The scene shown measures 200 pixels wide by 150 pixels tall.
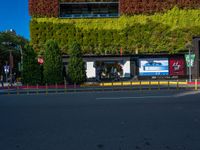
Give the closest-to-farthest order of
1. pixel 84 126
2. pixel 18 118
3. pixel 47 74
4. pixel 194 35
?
pixel 84 126, pixel 18 118, pixel 47 74, pixel 194 35

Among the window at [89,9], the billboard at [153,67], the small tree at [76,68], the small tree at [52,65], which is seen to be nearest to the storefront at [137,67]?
the billboard at [153,67]

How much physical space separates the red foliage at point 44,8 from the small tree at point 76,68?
13354 mm

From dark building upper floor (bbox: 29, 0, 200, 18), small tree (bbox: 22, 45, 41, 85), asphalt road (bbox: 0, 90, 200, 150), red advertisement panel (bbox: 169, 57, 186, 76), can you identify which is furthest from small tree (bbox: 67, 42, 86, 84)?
asphalt road (bbox: 0, 90, 200, 150)

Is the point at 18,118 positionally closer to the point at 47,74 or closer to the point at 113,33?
the point at 47,74

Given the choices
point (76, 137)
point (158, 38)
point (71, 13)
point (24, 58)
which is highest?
point (71, 13)

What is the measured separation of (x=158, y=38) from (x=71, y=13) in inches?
566

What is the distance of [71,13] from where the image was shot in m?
48.7

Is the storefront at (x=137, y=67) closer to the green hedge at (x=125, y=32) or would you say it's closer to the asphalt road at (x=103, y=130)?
the green hedge at (x=125, y=32)

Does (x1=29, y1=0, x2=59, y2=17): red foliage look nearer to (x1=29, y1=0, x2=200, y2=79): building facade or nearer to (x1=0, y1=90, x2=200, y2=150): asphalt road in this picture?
(x1=29, y1=0, x2=200, y2=79): building facade

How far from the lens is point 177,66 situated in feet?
148

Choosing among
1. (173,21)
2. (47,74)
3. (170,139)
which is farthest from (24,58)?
(170,139)

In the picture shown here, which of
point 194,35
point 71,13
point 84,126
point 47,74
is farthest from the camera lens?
point 71,13

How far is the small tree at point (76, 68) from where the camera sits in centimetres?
3484

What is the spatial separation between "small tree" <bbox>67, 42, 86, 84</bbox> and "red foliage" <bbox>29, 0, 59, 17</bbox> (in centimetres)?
1335
